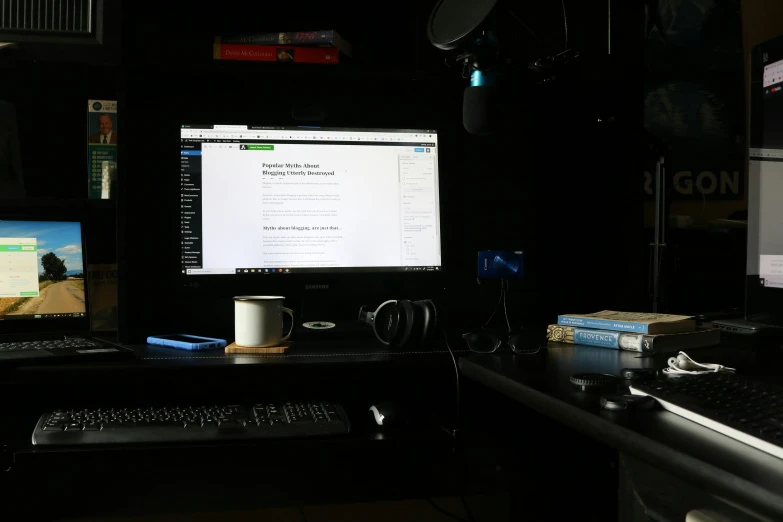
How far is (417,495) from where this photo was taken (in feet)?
4.03

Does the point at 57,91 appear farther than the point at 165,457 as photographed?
Yes

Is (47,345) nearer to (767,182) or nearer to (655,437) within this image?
(655,437)

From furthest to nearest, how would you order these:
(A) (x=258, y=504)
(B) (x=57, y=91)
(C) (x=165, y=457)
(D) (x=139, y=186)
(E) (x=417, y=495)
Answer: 1. (B) (x=57, y=91)
2. (D) (x=139, y=186)
3. (E) (x=417, y=495)
4. (A) (x=258, y=504)
5. (C) (x=165, y=457)

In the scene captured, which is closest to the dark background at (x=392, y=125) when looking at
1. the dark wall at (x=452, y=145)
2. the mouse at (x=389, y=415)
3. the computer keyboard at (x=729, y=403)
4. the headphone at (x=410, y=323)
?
the dark wall at (x=452, y=145)

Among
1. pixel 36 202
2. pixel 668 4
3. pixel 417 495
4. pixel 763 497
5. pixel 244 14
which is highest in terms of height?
pixel 668 4

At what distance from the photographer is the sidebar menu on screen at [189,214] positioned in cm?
133

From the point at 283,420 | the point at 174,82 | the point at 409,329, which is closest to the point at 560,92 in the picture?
the point at 409,329

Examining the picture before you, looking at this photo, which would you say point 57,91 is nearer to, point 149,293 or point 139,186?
point 139,186

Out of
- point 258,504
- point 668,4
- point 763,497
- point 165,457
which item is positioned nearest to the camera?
point 763,497

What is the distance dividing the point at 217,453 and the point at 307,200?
590 millimetres

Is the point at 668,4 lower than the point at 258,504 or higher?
higher

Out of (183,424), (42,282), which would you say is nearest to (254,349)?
(183,424)

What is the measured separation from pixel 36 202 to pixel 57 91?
0.40m

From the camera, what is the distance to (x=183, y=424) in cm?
96
